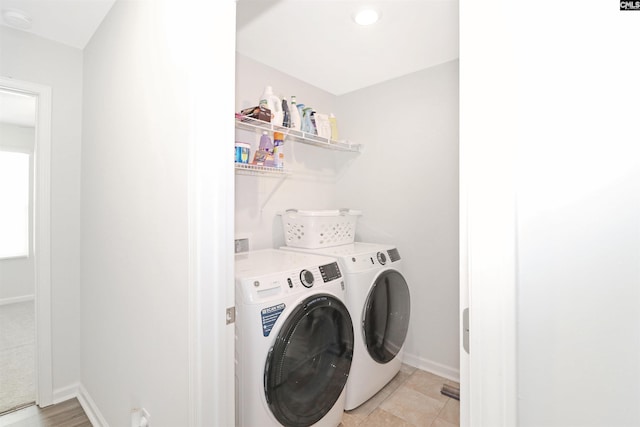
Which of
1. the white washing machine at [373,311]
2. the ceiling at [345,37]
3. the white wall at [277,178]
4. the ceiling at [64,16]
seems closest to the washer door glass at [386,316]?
the white washing machine at [373,311]

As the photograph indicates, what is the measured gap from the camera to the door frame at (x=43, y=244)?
1.87 meters

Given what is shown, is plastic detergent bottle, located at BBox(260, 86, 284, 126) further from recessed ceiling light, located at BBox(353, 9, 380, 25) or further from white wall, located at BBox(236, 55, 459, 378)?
recessed ceiling light, located at BBox(353, 9, 380, 25)

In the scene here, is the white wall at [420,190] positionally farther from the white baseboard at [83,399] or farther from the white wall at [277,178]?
the white baseboard at [83,399]

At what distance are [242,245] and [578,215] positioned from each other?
6.22ft

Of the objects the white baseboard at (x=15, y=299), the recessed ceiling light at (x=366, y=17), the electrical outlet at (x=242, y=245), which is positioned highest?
the recessed ceiling light at (x=366, y=17)

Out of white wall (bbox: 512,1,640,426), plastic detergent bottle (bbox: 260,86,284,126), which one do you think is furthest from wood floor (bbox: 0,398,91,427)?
white wall (bbox: 512,1,640,426)

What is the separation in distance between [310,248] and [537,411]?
1639 mm

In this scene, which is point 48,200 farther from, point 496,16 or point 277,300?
point 496,16

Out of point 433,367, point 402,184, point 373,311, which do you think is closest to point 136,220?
point 373,311

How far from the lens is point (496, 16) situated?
0.51m

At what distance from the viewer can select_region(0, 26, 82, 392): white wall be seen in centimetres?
191

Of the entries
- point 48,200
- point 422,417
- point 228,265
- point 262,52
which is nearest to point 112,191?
point 48,200

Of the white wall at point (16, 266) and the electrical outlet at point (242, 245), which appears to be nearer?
the electrical outlet at point (242, 245)

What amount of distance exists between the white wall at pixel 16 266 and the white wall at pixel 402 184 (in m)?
3.63
